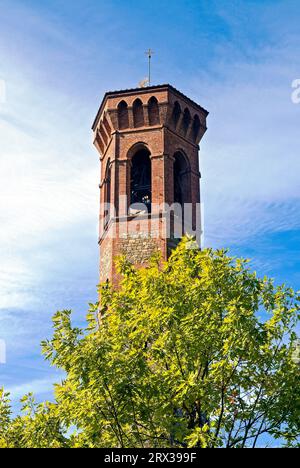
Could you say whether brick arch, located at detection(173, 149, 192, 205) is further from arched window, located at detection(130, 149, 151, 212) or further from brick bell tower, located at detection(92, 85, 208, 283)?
arched window, located at detection(130, 149, 151, 212)

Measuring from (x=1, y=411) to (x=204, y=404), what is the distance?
480 centimetres

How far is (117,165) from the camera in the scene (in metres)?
24.8

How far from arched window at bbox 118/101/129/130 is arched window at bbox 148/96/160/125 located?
97 centimetres

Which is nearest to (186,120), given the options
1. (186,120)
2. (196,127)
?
(186,120)

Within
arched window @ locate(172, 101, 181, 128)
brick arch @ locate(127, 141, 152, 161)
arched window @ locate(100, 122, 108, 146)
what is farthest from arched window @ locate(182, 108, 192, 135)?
arched window @ locate(100, 122, 108, 146)

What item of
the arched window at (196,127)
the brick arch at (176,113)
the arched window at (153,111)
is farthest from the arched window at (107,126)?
the arched window at (196,127)

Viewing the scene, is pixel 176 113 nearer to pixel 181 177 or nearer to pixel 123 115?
pixel 123 115

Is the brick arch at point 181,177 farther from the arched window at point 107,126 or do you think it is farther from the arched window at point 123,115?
the arched window at point 107,126

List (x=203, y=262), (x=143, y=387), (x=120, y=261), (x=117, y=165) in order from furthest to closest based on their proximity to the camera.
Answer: (x=117, y=165), (x=120, y=261), (x=203, y=262), (x=143, y=387)

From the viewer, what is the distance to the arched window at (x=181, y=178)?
25.4 meters

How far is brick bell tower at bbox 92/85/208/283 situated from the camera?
23.0 metres

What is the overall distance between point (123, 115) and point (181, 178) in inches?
138

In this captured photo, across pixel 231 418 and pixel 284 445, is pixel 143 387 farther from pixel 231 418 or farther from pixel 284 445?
pixel 284 445
